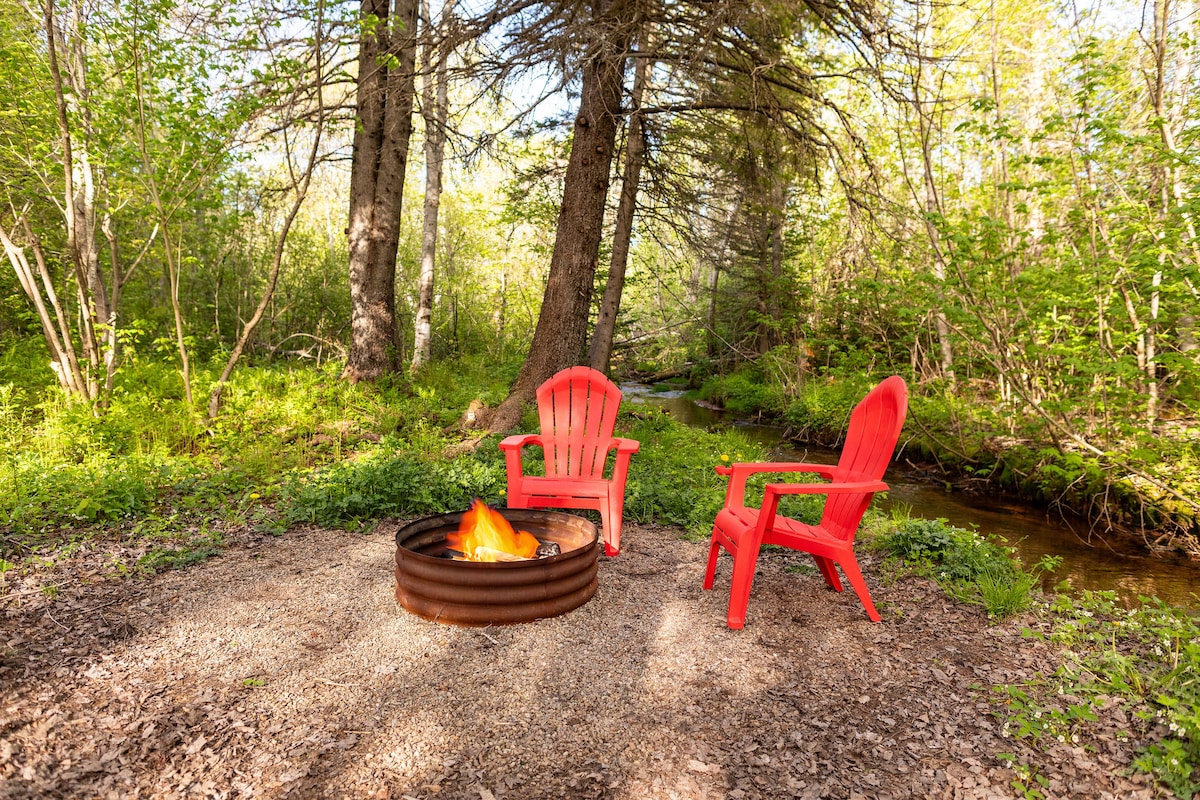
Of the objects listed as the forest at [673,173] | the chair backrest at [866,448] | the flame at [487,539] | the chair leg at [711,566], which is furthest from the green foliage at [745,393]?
the flame at [487,539]

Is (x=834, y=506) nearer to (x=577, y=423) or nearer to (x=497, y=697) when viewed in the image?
(x=577, y=423)

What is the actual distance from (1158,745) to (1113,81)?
4.71m

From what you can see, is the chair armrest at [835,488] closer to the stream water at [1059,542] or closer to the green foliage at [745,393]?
the stream water at [1059,542]

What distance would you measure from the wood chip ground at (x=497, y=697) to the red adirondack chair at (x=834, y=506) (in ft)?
0.76

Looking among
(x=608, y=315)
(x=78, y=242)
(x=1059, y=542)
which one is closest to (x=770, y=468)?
(x=1059, y=542)

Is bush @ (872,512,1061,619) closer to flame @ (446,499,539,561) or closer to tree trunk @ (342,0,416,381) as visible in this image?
flame @ (446,499,539,561)

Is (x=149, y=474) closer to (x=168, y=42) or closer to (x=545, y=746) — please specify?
(x=168, y=42)

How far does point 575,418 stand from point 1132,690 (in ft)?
8.92

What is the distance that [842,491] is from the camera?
2.46 meters

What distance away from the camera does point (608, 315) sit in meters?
7.32

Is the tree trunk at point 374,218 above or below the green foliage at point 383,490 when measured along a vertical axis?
above

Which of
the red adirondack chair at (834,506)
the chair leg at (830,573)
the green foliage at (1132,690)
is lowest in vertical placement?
the chair leg at (830,573)

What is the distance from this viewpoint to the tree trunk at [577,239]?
Answer: 508 centimetres

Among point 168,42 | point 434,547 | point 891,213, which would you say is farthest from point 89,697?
point 891,213
